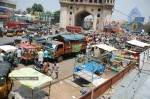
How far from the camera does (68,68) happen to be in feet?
56.4

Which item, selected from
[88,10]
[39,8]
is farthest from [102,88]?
[39,8]

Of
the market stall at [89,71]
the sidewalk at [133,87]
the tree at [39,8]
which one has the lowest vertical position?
the sidewalk at [133,87]

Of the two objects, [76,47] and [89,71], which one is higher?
[76,47]

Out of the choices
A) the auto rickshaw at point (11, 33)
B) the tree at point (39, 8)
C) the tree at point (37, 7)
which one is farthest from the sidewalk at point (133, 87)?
the tree at point (37, 7)

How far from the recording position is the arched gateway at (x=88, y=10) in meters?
65.6

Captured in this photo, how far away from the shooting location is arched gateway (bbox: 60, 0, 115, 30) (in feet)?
215

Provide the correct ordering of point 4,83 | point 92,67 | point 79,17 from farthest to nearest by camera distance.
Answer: point 79,17 < point 92,67 < point 4,83

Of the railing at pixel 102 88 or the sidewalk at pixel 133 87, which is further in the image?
the sidewalk at pixel 133 87

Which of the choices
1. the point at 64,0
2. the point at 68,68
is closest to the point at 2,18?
the point at 64,0

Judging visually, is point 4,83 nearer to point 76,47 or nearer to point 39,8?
point 76,47

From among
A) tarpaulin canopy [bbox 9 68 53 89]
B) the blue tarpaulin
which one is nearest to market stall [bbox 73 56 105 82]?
the blue tarpaulin

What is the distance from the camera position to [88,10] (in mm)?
68375

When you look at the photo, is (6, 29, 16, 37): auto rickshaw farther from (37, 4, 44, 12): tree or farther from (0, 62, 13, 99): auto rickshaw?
(37, 4, 44, 12): tree

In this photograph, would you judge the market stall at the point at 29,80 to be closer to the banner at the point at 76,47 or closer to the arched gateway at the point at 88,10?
the banner at the point at 76,47
